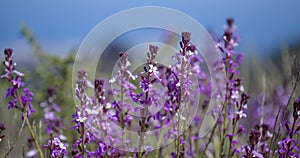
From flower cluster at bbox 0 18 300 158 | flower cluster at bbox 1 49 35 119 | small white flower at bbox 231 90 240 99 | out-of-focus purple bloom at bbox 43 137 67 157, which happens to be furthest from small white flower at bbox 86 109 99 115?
small white flower at bbox 231 90 240 99

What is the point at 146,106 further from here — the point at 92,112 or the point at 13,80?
the point at 13,80

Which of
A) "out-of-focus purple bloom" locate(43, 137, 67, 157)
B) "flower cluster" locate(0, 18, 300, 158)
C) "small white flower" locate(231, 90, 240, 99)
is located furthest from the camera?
"small white flower" locate(231, 90, 240, 99)

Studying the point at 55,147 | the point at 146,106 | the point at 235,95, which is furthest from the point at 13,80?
the point at 235,95

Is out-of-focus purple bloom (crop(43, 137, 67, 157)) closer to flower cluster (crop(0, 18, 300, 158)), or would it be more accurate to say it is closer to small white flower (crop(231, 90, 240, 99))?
flower cluster (crop(0, 18, 300, 158))

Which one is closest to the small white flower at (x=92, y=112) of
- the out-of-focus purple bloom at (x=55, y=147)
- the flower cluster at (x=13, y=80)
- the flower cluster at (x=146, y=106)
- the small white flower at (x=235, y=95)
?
the flower cluster at (x=146, y=106)

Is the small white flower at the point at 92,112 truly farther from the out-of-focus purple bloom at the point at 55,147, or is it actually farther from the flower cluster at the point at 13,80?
the flower cluster at the point at 13,80

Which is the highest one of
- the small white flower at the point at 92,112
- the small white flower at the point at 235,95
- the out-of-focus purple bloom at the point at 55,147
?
the small white flower at the point at 235,95

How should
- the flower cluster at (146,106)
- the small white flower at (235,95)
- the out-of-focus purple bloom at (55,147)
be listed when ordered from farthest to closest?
the small white flower at (235,95), the flower cluster at (146,106), the out-of-focus purple bloom at (55,147)

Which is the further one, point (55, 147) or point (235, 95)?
point (235, 95)

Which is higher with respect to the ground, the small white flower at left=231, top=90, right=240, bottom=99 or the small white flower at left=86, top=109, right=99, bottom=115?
the small white flower at left=231, top=90, right=240, bottom=99

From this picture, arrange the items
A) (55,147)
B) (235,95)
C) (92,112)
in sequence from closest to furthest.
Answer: (55,147)
(92,112)
(235,95)

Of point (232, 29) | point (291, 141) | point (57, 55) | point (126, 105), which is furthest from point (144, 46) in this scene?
point (57, 55)
